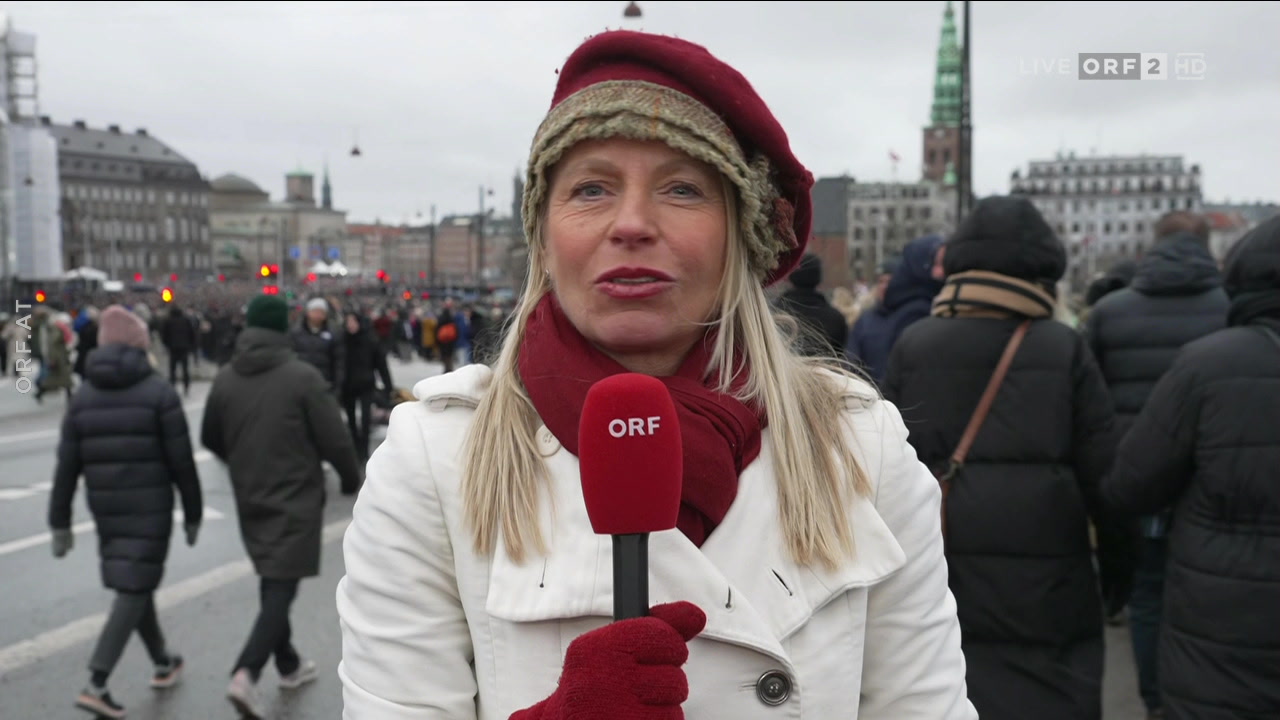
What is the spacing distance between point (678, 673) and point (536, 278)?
2.95 ft

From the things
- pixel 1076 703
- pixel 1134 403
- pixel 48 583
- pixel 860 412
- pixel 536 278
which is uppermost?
pixel 536 278

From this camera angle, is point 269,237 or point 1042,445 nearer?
point 1042,445

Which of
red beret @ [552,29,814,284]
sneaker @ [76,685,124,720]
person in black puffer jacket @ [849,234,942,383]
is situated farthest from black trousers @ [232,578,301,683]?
red beret @ [552,29,814,284]

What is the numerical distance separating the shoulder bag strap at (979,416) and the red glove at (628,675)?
261cm

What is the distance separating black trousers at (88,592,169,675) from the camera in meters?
5.80

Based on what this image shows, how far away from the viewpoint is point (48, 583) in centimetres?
821

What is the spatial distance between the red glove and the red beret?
90 cm

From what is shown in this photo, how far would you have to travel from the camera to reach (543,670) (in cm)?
169

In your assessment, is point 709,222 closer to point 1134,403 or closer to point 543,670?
point 543,670

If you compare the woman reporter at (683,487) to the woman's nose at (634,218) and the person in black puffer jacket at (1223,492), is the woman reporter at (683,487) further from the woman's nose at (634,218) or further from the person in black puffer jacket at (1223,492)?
the person in black puffer jacket at (1223,492)

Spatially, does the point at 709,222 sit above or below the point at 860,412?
above

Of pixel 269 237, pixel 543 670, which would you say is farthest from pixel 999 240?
pixel 269 237

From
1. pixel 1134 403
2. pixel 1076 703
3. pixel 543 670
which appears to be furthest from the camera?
pixel 1134 403

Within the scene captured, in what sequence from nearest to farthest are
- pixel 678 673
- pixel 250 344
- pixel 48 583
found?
pixel 678 673
pixel 250 344
pixel 48 583
